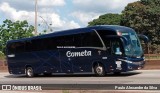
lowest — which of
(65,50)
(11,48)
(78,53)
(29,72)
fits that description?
(29,72)

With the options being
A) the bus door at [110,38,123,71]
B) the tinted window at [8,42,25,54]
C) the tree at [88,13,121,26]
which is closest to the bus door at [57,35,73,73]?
the bus door at [110,38,123,71]

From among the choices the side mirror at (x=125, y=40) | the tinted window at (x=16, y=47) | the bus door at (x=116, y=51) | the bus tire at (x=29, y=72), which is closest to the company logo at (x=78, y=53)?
the bus door at (x=116, y=51)

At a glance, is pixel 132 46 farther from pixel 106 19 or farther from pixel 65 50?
pixel 106 19

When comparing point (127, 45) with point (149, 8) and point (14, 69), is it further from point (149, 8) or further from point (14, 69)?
point (149, 8)

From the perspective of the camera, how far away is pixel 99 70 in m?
24.9

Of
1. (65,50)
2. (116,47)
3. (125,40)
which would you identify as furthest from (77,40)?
(125,40)

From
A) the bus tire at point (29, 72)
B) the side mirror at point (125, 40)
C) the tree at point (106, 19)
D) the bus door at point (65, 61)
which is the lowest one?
the bus tire at point (29, 72)

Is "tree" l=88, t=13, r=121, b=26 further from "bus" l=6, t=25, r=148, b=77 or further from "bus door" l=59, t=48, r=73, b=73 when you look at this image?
"bus door" l=59, t=48, r=73, b=73

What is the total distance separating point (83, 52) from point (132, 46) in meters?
2.96

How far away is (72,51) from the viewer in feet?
85.7

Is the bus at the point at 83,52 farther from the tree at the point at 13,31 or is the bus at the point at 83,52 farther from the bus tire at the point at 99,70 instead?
the tree at the point at 13,31

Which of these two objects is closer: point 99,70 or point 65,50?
point 99,70

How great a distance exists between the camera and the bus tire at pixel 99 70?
2473 centimetres

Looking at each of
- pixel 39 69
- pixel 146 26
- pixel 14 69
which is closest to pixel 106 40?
pixel 39 69
